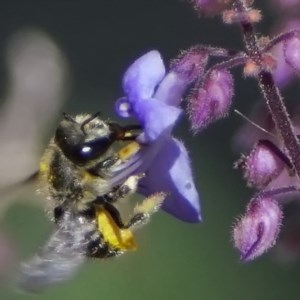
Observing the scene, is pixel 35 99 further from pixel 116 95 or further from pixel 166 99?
pixel 166 99

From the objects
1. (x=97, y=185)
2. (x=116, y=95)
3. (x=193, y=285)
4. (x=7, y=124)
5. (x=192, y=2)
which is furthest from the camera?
(x=116, y=95)

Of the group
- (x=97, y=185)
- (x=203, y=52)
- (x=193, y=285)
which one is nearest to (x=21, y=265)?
(x=97, y=185)

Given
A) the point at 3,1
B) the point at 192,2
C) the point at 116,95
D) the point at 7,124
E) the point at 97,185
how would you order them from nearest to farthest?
the point at 192,2, the point at 97,185, the point at 7,124, the point at 116,95, the point at 3,1

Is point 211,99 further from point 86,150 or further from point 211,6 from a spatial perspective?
Answer: point 86,150

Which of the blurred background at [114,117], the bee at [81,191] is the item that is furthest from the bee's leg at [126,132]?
the blurred background at [114,117]

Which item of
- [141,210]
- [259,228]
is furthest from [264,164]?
[141,210]

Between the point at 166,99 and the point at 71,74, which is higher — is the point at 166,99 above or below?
above
